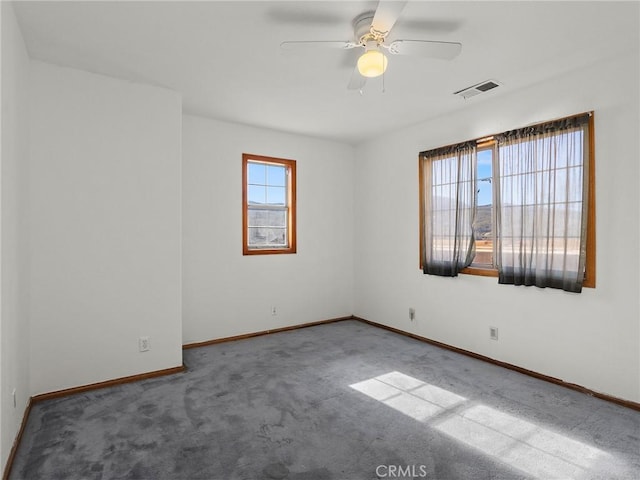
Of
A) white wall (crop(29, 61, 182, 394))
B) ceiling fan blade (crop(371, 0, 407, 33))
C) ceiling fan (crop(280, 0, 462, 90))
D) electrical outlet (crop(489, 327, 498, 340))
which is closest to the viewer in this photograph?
ceiling fan blade (crop(371, 0, 407, 33))

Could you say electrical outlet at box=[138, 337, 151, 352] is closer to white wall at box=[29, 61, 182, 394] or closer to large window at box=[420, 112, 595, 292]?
white wall at box=[29, 61, 182, 394]

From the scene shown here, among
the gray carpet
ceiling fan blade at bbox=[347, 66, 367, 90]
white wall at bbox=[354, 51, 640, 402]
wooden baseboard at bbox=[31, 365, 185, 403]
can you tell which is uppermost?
ceiling fan blade at bbox=[347, 66, 367, 90]

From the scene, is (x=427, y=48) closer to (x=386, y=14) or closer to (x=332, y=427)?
(x=386, y=14)

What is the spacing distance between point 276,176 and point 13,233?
312cm

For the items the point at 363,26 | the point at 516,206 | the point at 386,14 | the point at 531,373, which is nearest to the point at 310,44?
the point at 363,26

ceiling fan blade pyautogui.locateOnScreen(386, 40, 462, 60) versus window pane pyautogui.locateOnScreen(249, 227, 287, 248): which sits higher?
Answer: ceiling fan blade pyautogui.locateOnScreen(386, 40, 462, 60)

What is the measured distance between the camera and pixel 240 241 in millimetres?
4543

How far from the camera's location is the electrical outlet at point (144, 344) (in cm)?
326

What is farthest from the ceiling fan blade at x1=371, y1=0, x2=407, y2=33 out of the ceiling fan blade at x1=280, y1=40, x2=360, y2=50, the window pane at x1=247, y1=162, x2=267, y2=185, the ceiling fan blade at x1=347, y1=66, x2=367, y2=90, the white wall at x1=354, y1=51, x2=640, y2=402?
the window pane at x1=247, y1=162, x2=267, y2=185

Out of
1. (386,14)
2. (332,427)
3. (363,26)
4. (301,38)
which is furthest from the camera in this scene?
(301,38)

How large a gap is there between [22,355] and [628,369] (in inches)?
174

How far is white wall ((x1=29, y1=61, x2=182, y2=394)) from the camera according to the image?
2848 mm

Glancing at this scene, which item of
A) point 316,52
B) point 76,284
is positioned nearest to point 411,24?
point 316,52

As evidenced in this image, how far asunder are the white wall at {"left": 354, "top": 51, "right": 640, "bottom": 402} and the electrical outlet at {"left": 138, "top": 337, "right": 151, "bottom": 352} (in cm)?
300
